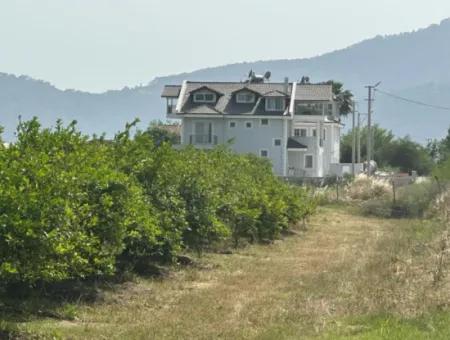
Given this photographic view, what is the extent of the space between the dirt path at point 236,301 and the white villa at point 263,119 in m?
44.9

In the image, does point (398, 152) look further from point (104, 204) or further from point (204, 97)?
point (104, 204)

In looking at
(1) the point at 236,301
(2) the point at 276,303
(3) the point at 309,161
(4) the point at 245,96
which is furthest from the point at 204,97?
(2) the point at 276,303

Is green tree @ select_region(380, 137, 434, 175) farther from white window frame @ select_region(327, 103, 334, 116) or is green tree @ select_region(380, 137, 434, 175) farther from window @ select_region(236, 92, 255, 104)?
window @ select_region(236, 92, 255, 104)

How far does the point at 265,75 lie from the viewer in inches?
2980

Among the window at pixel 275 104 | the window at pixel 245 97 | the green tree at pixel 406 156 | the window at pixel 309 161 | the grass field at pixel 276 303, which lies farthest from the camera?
the green tree at pixel 406 156

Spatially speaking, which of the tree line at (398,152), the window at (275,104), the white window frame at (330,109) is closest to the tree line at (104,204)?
the window at (275,104)

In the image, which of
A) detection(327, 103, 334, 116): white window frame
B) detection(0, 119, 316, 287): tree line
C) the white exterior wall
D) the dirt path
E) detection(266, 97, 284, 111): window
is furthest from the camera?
detection(327, 103, 334, 116): white window frame

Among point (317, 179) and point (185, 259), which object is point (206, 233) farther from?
point (317, 179)

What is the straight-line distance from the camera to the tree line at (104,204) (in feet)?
30.9

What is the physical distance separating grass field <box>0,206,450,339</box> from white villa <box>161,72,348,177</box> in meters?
46.2

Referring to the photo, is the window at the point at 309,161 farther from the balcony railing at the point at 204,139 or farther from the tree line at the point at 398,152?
the tree line at the point at 398,152

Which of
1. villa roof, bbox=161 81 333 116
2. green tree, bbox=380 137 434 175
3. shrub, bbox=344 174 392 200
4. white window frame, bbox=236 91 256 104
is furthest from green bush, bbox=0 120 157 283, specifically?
green tree, bbox=380 137 434 175

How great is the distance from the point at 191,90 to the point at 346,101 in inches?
871

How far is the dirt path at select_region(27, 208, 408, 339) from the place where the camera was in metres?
10.2
